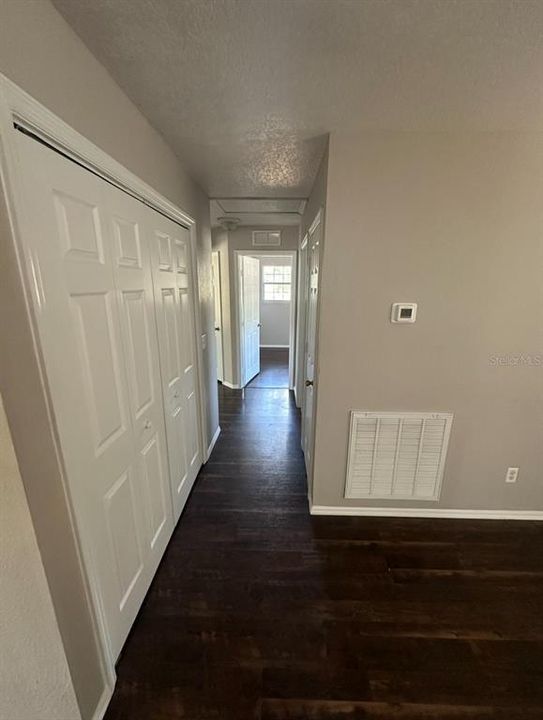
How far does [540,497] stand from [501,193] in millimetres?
1987

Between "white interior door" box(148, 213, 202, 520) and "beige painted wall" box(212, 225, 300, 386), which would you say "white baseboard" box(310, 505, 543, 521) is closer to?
"white interior door" box(148, 213, 202, 520)

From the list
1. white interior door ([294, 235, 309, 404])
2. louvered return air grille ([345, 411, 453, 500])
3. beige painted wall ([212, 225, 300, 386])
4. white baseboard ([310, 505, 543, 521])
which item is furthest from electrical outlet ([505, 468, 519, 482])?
beige painted wall ([212, 225, 300, 386])

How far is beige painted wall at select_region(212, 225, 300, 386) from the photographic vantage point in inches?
154

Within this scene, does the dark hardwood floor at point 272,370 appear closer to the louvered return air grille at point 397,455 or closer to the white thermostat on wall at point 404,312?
the louvered return air grille at point 397,455

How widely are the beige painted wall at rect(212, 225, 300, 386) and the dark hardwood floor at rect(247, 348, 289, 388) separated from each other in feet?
2.83

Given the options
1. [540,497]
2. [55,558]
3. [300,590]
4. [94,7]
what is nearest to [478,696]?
[300,590]

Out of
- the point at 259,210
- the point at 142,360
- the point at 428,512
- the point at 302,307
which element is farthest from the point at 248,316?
the point at 428,512

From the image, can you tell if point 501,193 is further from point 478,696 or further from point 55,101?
point 478,696

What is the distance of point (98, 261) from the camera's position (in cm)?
106

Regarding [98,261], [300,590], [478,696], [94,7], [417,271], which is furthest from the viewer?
[417,271]

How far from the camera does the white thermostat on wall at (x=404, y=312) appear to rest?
5.58ft

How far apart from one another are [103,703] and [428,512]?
78.7 inches

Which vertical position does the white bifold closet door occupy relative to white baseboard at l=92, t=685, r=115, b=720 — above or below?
above

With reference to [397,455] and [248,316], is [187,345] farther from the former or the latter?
[248,316]
